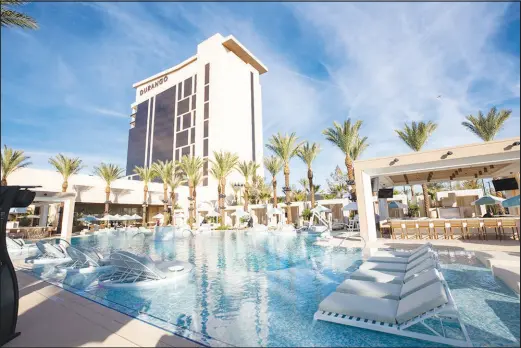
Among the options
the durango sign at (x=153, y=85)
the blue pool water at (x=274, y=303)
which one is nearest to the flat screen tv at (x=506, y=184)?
the blue pool water at (x=274, y=303)

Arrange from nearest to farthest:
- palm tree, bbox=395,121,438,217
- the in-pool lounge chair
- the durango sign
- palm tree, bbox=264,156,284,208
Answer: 1. the in-pool lounge chair
2. palm tree, bbox=395,121,438,217
3. palm tree, bbox=264,156,284,208
4. the durango sign

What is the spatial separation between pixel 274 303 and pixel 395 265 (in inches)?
132

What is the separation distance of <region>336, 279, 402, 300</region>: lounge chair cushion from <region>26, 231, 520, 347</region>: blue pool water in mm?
744

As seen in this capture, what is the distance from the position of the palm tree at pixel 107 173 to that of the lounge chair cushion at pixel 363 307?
31.8 meters

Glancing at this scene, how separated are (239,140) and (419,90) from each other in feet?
137

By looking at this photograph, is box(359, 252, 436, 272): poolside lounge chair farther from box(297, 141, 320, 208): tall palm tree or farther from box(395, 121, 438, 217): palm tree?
box(297, 141, 320, 208): tall palm tree

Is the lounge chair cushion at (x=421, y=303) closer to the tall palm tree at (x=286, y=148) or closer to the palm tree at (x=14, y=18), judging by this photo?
the palm tree at (x=14, y=18)

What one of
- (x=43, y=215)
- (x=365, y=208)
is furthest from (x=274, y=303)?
(x=43, y=215)

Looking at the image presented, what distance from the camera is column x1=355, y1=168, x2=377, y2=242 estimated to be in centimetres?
1334

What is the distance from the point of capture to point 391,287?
4656 millimetres

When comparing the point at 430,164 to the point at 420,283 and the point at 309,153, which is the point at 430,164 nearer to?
the point at 420,283

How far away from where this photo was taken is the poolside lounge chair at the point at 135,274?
6531 millimetres

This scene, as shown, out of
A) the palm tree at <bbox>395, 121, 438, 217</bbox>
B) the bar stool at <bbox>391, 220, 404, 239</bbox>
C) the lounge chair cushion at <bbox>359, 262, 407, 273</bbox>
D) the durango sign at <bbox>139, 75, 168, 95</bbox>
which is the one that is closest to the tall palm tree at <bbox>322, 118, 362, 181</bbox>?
the palm tree at <bbox>395, 121, 438, 217</bbox>

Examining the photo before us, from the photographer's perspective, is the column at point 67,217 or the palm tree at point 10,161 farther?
the palm tree at point 10,161
